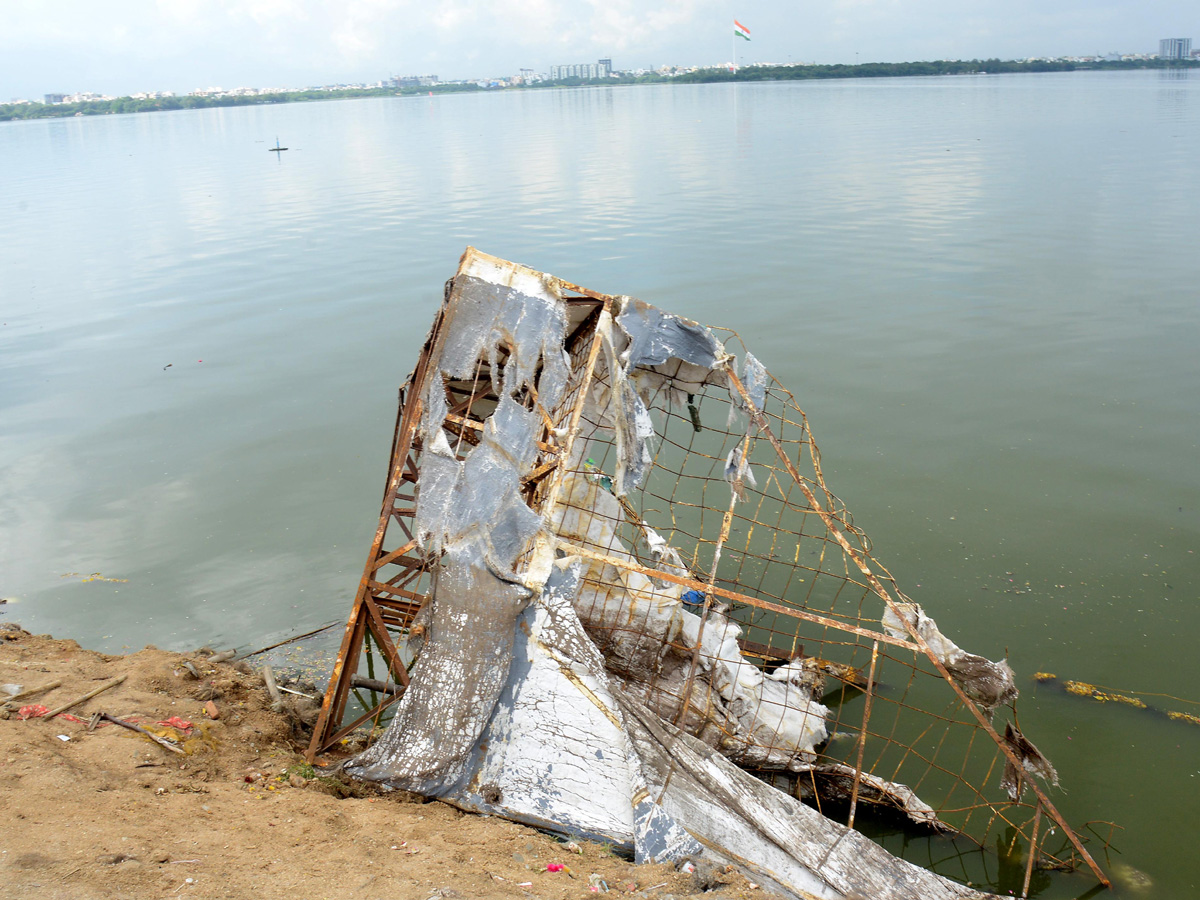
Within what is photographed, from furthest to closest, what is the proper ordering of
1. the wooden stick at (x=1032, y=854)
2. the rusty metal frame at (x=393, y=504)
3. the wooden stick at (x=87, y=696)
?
the wooden stick at (x=87, y=696) < the rusty metal frame at (x=393, y=504) < the wooden stick at (x=1032, y=854)

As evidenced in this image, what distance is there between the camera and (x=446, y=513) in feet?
16.3

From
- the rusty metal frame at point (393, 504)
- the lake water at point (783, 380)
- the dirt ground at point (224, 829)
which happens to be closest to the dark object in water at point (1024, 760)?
the lake water at point (783, 380)

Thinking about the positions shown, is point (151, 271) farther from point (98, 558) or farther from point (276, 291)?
point (98, 558)

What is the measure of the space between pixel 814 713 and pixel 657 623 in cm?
140

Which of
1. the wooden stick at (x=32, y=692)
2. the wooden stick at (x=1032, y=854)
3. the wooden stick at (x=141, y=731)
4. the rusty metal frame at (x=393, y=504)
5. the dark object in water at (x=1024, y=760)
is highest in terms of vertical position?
the rusty metal frame at (x=393, y=504)

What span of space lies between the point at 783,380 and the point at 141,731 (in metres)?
10.1

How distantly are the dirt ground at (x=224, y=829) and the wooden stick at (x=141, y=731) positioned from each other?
0.13 feet

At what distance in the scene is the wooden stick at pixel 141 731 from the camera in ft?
17.1

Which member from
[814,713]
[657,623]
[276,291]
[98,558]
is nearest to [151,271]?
[276,291]

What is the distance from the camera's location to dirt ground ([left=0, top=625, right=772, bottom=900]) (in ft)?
12.6

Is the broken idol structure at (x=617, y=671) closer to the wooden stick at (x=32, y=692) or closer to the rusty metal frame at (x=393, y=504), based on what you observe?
the rusty metal frame at (x=393, y=504)

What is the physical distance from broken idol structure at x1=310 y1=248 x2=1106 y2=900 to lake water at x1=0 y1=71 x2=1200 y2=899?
112cm

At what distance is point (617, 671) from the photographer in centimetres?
611

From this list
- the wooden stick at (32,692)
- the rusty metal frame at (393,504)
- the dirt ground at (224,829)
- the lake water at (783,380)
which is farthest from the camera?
the lake water at (783,380)
